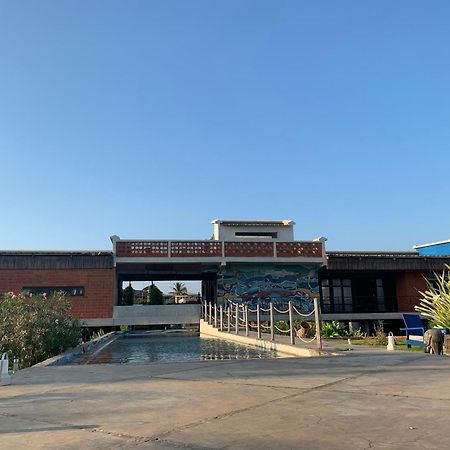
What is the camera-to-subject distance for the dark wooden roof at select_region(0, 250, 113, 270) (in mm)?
30266

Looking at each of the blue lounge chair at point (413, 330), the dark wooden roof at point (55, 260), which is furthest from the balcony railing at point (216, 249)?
the blue lounge chair at point (413, 330)

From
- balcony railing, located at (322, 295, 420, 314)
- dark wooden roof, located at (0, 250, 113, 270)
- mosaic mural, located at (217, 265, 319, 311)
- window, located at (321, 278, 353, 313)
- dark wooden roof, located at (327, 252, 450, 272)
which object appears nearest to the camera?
dark wooden roof, located at (0, 250, 113, 270)

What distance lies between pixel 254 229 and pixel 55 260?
14935 millimetres

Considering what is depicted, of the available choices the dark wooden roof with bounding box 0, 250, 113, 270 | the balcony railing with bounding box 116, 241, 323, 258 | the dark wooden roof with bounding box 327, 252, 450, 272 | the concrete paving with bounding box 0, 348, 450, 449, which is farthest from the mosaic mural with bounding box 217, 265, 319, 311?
the concrete paving with bounding box 0, 348, 450, 449

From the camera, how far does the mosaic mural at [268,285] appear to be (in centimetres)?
3312

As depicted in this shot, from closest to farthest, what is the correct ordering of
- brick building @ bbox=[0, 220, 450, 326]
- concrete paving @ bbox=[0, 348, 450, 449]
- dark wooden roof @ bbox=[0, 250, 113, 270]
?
concrete paving @ bbox=[0, 348, 450, 449] < dark wooden roof @ bbox=[0, 250, 113, 270] < brick building @ bbox=[0, 220, 450, 326]

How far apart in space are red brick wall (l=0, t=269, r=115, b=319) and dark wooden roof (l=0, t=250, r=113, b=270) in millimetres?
293

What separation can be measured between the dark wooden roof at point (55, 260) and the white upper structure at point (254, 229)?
8590 millimetres

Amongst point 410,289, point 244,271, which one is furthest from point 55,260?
point 410,289

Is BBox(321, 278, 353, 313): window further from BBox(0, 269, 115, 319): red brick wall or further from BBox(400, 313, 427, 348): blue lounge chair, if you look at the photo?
BBox(400, 313, 427, 348): blue lounge chair

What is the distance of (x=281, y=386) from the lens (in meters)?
6.27

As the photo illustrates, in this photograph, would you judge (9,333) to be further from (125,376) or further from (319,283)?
(319,283)

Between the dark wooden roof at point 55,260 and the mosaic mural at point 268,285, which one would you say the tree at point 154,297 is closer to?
the mosaic mural at point 268,285

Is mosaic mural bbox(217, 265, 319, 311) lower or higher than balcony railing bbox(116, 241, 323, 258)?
lower
